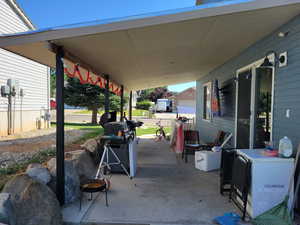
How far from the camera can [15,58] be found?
29.6ft

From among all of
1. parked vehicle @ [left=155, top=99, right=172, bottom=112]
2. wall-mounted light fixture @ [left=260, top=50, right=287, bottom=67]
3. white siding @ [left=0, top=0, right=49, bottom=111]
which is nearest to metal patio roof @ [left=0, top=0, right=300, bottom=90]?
wall-mounted light fixture @ [left=260, top=50, right=287, bottom=67]

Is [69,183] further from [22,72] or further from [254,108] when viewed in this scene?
[22,72]

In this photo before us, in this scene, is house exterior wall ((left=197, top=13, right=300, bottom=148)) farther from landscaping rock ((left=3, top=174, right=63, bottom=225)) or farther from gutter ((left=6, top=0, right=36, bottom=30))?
gutter ((left=6, top=0, right=36, bottom=30))

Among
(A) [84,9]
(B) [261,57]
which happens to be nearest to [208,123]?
(B) [261,57]

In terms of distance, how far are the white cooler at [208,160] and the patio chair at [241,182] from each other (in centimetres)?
146

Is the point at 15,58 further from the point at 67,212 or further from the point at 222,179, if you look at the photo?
the point at 222,179

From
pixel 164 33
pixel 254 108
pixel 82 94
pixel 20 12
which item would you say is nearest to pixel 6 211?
pixel 164 33

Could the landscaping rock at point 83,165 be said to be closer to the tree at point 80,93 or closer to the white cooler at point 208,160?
the white cooler at point 208,160

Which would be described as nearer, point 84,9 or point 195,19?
point 195,19

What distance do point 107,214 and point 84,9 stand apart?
565 inches

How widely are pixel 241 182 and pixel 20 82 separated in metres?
9.54

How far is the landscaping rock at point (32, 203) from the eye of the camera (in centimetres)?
212

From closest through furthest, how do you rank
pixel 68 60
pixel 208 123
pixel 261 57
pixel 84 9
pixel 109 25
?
pixel 109 25, pixel 68 60, pixel 261 57, pixel 208 123, pixel 84 9

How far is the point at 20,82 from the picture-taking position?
935 centimetres
